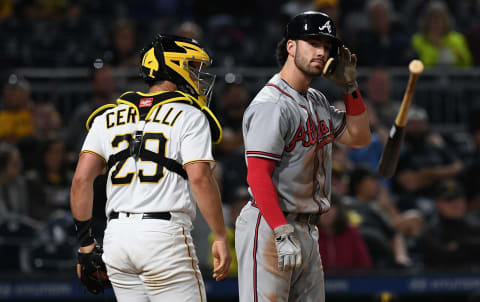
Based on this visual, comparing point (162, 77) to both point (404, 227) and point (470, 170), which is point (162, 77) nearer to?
point (404, 227)

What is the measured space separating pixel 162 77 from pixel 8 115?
17.3ft

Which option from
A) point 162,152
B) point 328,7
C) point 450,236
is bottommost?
point 450,236

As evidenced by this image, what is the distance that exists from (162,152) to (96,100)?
5.19 meters

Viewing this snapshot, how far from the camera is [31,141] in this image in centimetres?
878

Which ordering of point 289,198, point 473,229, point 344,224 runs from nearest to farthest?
point 289,198
point 344,224
point 473,229

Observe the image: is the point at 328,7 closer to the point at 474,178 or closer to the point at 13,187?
the point at 474,178

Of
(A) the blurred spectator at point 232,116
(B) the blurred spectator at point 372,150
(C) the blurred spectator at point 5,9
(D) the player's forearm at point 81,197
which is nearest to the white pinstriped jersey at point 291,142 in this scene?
(D) the player's forearm at point 81,197

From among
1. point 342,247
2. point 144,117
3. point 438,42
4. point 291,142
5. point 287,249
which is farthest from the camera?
point 438,42

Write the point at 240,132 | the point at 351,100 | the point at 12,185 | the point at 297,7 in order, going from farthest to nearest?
the point at 297,7 < the point at 240,132 < the point at 12,185 < the point at 351,100

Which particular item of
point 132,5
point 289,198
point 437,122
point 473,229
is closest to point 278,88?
point 289,198

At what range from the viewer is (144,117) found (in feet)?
13.7

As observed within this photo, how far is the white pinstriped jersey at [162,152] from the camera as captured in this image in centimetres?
405

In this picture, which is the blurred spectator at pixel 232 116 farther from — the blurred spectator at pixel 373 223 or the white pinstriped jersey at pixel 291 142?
the white pinstriped jersey at pixel 291 142

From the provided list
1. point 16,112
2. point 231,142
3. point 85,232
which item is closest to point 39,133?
point 16,112
